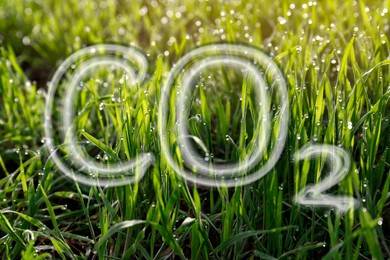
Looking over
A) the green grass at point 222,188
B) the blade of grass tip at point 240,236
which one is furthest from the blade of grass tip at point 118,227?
the blade of grass tip at point 240,236

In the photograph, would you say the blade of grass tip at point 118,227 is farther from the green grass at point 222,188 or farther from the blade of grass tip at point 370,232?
the blade of grass tip at point 370,232

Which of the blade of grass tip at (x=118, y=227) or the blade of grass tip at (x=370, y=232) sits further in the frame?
the blade of grass tip at (x=118, y=227)

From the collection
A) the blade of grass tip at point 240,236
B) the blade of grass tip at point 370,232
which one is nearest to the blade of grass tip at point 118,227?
the blade of grass tip at point 240,236

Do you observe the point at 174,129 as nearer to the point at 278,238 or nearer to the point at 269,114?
the point at 269,114

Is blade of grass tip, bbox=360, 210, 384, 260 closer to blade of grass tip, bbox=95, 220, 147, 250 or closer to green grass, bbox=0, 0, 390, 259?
green grass, bbox=0, 0, 390, 259

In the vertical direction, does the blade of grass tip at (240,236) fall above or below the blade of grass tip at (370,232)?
below

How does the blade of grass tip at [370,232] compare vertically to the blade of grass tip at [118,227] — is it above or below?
above

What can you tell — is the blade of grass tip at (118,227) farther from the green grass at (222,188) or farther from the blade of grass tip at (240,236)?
the blade of grass tip at (240,236)

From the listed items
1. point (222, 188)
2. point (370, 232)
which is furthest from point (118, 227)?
point (370, 232)

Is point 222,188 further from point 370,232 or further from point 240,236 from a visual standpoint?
point 370,232
